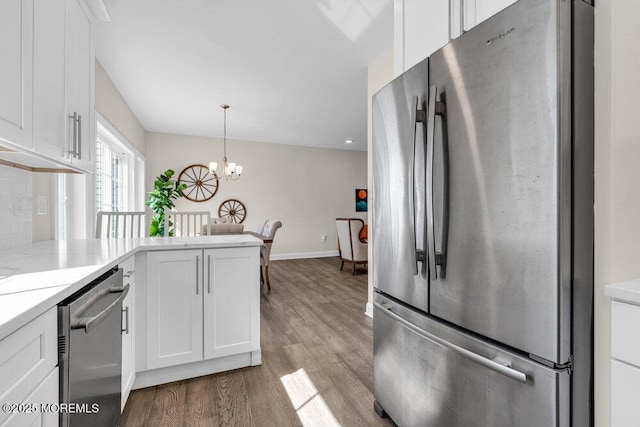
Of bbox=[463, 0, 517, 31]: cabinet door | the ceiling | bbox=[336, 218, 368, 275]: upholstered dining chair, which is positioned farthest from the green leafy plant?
bbox=[463, 0, 517, 31]: cabinet door

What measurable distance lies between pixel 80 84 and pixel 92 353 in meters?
1.55

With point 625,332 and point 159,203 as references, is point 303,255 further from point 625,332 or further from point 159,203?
point 625,332

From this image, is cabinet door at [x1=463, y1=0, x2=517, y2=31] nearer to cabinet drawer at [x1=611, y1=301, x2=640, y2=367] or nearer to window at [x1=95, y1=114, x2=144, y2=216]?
cabinet drawer at [x1=611, y1=301, x2=640, y2=367]

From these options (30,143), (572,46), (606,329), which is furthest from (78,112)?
(606,329)

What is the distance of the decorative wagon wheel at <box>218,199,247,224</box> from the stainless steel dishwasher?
5105 millimetres

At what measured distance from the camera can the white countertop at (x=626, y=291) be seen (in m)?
0.81

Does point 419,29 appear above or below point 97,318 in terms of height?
above

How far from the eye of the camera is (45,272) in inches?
43.4

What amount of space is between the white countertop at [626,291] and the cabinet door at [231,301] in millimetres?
1828

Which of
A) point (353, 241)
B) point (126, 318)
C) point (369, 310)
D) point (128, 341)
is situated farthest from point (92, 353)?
point (353, 241)

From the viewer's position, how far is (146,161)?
19.1 ft

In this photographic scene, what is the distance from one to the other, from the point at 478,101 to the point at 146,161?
613 centimetres

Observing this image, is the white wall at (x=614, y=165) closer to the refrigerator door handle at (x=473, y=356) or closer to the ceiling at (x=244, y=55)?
the refrigerator door handle at (x=473, y=356)

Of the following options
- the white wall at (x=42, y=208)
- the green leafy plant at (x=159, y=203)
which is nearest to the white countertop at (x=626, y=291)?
the white wall at (x=42, y=208)
